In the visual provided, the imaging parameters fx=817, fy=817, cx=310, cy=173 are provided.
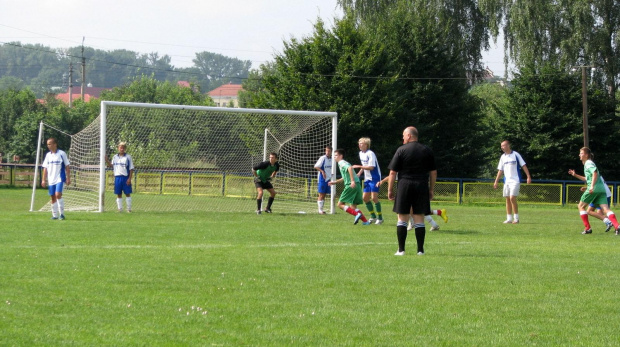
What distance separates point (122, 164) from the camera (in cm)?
2144

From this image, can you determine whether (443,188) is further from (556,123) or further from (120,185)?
(120,185)

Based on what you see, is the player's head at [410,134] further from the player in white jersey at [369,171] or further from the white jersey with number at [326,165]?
the white jersey with number at [326,165]

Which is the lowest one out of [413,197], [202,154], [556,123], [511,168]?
[413,197]

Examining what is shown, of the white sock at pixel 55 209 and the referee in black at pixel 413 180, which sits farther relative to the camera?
the white sock at pixel 55 209

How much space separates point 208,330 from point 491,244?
8392mm

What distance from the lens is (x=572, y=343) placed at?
5949mm

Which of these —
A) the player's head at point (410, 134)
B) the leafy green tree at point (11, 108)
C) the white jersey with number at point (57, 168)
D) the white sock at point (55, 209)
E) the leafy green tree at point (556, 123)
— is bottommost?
the white sock at point (55, 209)

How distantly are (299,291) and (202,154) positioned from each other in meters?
24.3


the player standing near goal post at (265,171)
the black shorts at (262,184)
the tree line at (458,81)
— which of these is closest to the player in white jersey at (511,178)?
the player standing near goal post at (265,171)

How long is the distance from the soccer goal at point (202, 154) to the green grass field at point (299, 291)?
10900mm

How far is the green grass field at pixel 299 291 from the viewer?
240 inches

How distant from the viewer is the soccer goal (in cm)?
2528

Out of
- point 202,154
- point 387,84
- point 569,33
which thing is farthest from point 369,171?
point 569,33

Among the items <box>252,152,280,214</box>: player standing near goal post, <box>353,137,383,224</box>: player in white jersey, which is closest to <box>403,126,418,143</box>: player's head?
<box>353,137,383,224</box>: player in white jersey
